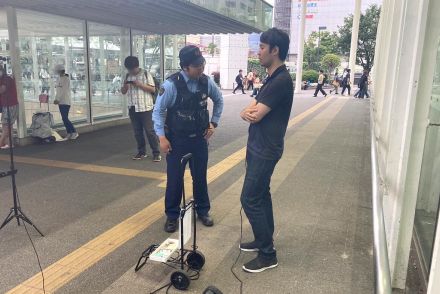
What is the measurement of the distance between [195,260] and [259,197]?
70cm

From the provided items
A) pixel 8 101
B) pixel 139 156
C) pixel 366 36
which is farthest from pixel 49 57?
pixel 366 36

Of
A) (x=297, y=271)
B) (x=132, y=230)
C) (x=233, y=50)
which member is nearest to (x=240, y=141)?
(x=132, y=230)

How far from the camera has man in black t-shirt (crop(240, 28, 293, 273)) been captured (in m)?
2.91

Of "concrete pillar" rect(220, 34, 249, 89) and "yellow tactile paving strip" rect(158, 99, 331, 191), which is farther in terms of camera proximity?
"concrete pillar" rect(220, 34, 249, 89)

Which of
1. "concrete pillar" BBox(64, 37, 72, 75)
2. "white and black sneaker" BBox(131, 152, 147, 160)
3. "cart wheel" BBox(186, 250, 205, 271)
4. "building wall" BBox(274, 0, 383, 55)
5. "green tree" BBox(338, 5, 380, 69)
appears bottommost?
"white and black sneaker" BBox(131, 152, 147, 160)

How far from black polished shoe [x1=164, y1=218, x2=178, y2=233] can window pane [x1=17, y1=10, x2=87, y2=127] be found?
5.79 metres

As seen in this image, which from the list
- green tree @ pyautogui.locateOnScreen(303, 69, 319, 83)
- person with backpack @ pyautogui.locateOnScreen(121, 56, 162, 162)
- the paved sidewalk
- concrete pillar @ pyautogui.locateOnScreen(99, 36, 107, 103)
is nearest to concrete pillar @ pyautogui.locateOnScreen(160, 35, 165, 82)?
concrete pillar @ pyautogui.locateOnScreen(99, 36, 107, 103)

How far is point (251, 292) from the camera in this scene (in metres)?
2.91

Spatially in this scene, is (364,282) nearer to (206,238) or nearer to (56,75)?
(206,238)

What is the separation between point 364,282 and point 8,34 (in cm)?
780

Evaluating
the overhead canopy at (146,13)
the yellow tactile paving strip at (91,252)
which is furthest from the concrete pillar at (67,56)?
the yellow tactile paving strip at (91,252)

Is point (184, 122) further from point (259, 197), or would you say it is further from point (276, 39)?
point (276, 39)

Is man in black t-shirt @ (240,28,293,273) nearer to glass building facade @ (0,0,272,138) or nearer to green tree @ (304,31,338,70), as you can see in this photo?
glass building facade @ (0,0,272,138)

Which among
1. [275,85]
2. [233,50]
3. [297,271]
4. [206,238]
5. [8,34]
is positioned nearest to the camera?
[275,85]
